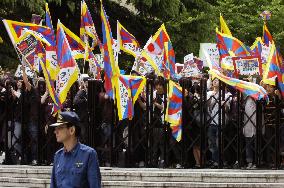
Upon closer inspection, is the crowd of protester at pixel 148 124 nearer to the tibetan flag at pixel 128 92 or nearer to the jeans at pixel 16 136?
the jeans at pixel 16 136

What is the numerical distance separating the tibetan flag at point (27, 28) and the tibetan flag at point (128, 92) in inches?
75.6

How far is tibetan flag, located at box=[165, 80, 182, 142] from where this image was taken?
1925 cm

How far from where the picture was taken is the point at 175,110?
1934cm

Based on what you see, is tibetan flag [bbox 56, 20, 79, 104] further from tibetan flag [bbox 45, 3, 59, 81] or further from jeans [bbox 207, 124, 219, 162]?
jeans [bbox 207, 124, 219, 162]

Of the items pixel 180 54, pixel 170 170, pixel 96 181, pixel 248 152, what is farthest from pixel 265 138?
pixel 180 54

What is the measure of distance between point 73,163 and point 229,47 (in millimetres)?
10305

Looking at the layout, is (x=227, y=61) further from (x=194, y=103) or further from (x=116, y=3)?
(x=116, y=3)

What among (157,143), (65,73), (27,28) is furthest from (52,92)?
(157,143)

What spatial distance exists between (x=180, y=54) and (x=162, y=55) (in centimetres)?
1458

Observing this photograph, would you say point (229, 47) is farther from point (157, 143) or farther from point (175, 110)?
point (157, 143)

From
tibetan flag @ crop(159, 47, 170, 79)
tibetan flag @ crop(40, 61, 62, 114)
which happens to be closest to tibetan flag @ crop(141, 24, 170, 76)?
tibetan flag @ crop(159, 47, 170, 79)

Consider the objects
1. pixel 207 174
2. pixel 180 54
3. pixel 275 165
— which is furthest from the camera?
pixel 180 54

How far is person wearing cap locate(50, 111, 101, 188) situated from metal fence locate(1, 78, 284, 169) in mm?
8159

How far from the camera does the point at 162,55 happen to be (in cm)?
2073
